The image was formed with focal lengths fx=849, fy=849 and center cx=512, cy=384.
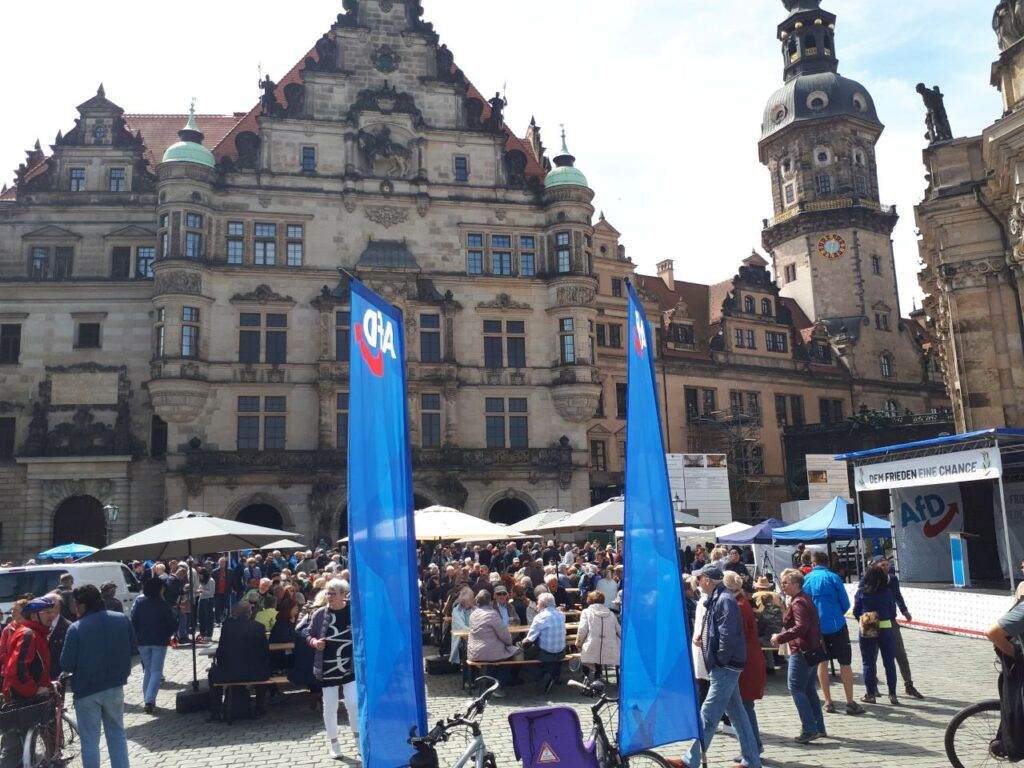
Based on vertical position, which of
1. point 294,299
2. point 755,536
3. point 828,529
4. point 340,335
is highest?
point 294,299

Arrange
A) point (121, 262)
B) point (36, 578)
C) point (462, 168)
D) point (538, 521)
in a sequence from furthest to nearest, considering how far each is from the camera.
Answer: point (462, 168) → point (121, 262) → point (538, 521) → point (36, 578)

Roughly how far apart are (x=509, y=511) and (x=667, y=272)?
74.1 ft

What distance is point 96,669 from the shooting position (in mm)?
7879

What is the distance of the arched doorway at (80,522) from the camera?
3459cm

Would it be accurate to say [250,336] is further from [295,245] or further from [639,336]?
[639,336]

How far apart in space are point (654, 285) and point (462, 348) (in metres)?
18.5

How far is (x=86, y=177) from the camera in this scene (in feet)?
124

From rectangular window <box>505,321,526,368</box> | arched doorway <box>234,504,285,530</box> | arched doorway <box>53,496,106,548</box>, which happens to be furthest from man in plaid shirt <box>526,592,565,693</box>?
arched doorway <box>53,496,106,548</box>

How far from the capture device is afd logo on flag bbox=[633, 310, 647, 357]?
6906mm

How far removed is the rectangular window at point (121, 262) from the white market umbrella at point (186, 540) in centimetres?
2520

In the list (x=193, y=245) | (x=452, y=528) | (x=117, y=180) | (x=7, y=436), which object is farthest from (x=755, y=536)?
(x=117, y=180)

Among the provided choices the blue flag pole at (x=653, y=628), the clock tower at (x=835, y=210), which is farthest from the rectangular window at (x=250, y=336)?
the clock tower at (x=835, y=210)

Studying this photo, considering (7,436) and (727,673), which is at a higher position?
(7,436)

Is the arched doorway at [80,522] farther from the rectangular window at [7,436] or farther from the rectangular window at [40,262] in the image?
the rectangular window at [40,262]
